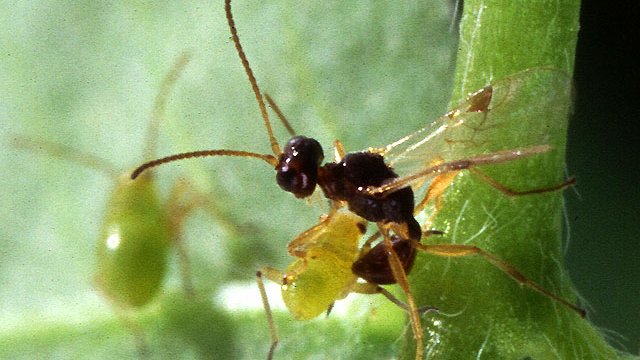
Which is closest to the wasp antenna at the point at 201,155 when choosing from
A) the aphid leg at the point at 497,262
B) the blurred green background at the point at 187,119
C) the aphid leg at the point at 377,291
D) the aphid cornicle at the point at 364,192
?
the aphid cornicle at the point at 364,192

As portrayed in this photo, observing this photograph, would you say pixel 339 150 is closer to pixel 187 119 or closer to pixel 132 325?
pixel 187 119

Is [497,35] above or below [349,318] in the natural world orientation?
above

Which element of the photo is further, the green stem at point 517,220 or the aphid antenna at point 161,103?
the aphid antenna at point 161,103

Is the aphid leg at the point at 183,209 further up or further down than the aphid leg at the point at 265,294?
further up

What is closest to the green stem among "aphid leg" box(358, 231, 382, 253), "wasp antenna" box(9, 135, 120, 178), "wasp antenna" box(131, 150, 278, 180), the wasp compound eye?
"aphid leg" box(358, 231, 382, 253)

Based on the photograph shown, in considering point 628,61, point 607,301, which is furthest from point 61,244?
point 628,61

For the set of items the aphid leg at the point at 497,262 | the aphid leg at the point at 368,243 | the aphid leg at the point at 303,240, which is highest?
the aphid leg at the point at 303,240

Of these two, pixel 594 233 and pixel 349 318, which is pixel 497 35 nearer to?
pixel 349 318

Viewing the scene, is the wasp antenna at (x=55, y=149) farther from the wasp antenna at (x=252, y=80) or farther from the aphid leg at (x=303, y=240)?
the aphid leg at (x=303, y=240)
